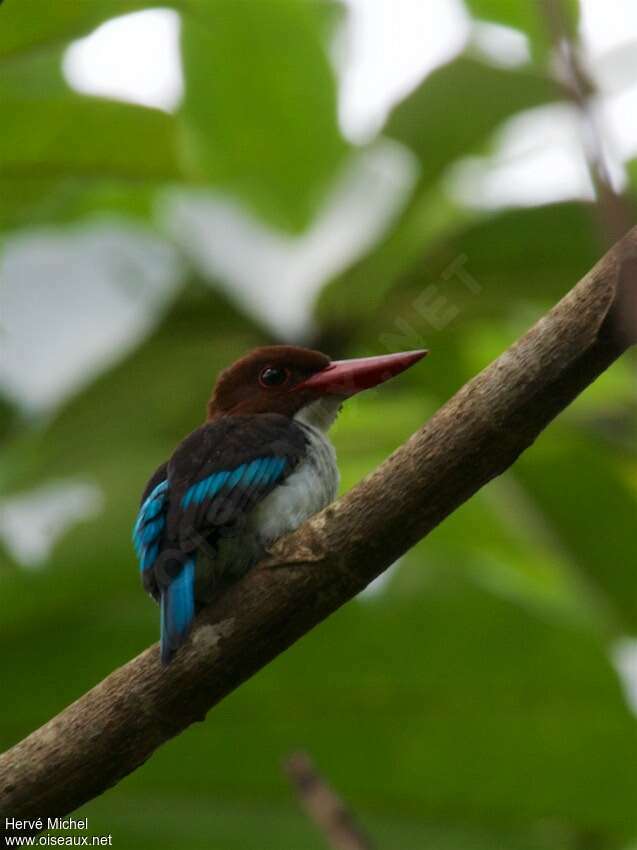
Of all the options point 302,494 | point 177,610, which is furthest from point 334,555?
point 302,494

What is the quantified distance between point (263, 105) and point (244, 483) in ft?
4.13

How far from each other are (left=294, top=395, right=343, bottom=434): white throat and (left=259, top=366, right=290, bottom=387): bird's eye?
0.09 metres

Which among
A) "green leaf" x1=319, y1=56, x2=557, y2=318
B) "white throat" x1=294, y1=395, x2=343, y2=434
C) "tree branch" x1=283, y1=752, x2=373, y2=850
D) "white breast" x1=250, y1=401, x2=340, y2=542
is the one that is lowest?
"tree branch" x1=283, y1=752, x2=373, y2=850

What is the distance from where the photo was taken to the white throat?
3705 mm

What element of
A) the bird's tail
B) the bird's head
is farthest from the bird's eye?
the bird's tail

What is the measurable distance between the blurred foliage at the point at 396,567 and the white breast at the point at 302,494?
1.31 feet

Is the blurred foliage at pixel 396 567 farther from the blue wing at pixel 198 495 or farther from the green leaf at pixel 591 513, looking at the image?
the blue wing at pixel 198 495

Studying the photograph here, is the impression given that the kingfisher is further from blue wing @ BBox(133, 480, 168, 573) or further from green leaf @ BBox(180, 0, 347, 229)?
green leaf @ BBox(180, 0, 347, 229)

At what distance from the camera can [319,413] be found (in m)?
3.71

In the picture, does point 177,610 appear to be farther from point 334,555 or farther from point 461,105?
point 461,105

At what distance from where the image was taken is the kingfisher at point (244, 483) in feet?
9.74

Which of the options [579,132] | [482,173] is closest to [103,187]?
[482,173]

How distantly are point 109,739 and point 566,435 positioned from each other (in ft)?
6.12

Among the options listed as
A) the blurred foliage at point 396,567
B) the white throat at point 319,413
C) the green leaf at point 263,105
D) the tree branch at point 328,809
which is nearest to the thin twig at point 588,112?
the tree branch at point 328,809
